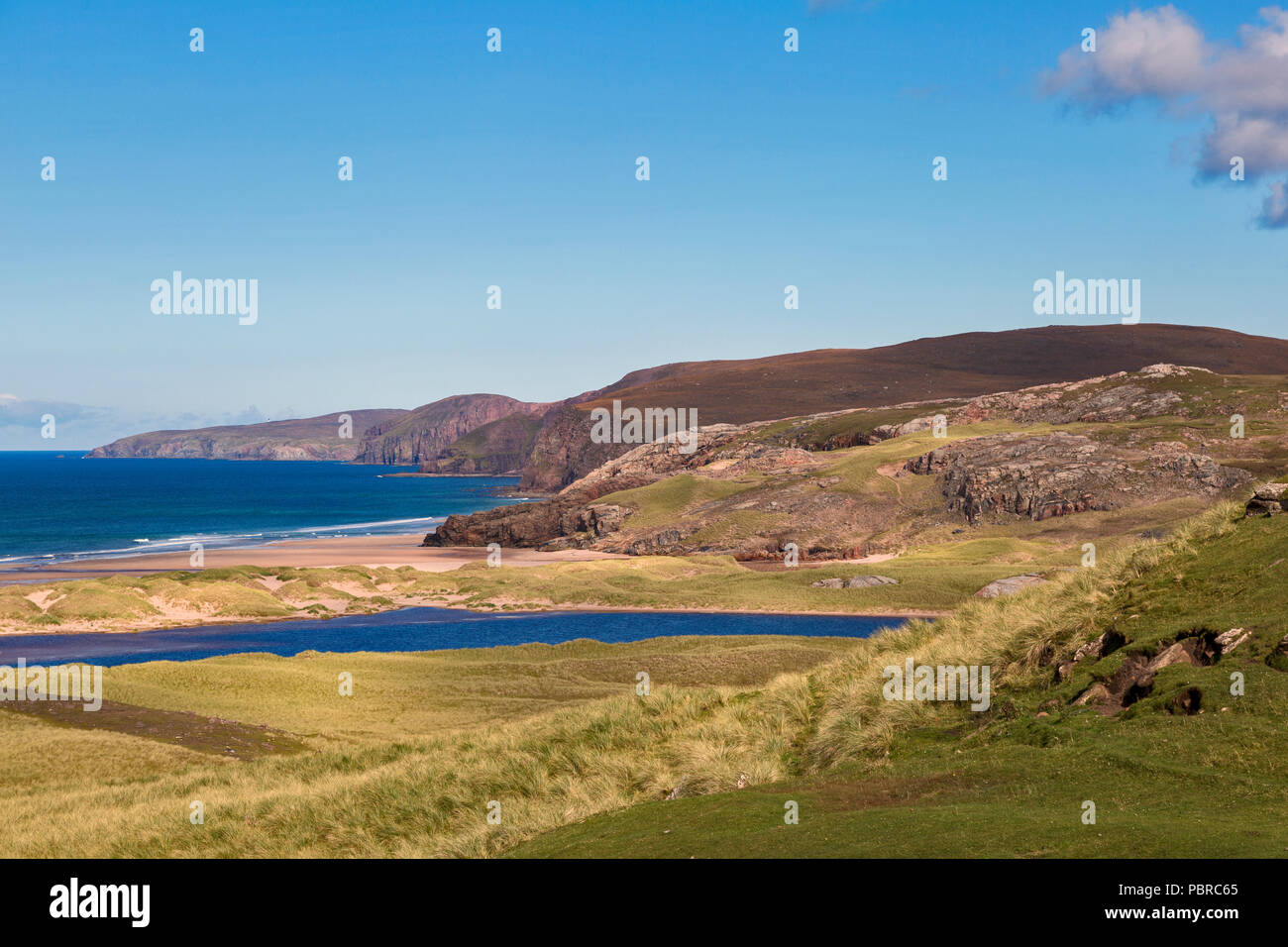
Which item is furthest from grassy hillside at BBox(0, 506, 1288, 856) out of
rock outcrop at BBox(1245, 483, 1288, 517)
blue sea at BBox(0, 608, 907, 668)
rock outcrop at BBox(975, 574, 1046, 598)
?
rock outcrop at BBox(975, 574, 1046, 598)

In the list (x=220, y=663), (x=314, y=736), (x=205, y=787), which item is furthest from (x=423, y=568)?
(x=205, y=787)

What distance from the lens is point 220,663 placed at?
36.8 meters

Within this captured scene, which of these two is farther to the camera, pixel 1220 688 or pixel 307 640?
pixel 307 640

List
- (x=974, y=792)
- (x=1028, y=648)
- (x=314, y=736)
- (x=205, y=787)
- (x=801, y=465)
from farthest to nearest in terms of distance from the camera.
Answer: (x=801, y=465), (x=314, y=736), (x=205, y=787), (x=1028, y=648), (x=974, y=792)

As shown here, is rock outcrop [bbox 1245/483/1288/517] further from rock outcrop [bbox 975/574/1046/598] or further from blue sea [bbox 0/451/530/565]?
blue sea [bbox 0/451/530/565]

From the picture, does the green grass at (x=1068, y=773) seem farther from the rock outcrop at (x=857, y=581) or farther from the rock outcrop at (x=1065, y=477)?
the rock outcrop at (x=1065, y=477)

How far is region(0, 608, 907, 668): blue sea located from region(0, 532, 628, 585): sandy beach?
21060 millimetres

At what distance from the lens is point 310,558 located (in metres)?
97.9

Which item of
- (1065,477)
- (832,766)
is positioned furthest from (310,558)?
(832,766)

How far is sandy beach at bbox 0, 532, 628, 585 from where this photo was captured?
88562mm

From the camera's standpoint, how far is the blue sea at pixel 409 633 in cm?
5558

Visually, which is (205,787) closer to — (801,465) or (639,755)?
(639,755)
